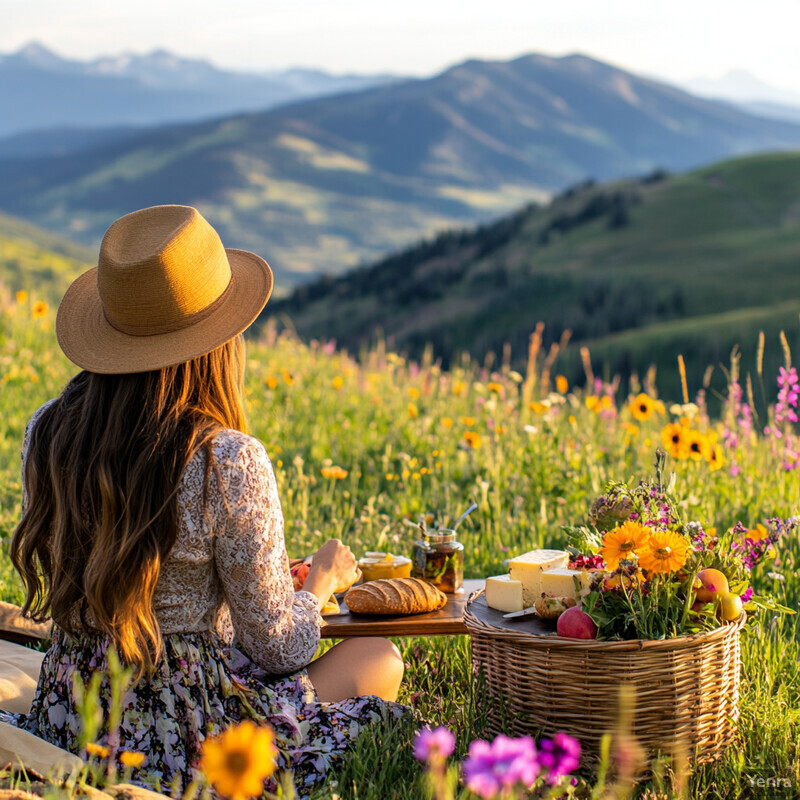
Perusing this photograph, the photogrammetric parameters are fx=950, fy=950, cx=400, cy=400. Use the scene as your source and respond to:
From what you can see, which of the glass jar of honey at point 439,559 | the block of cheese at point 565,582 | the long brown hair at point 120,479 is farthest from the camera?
the glass jar of honey at point 439,559

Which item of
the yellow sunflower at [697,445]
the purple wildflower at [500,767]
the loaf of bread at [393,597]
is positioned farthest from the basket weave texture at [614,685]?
the yellow sunflower at [697,445]

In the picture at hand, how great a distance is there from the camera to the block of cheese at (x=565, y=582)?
104 inches

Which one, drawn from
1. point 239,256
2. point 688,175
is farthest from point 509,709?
point 688,175

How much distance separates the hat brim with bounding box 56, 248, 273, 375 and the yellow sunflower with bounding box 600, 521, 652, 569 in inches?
41.5

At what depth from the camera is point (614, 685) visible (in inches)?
95.3

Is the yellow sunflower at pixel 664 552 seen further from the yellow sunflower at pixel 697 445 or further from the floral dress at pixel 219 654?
the yellow sunflower at pixel 697 445

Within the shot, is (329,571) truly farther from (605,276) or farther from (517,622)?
(605,276)

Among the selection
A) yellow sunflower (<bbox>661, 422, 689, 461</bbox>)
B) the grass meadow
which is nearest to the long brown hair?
the grass meadow

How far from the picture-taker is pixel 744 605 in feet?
8.90

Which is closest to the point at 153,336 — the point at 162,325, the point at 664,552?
the point at 162,325

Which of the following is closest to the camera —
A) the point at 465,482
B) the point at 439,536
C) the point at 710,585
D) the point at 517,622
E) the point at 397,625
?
the point at 710,585

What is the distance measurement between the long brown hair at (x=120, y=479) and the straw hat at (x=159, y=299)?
0.06 meters

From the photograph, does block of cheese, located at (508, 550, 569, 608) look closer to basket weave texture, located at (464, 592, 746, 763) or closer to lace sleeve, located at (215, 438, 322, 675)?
basket weave texture, located at (464, 592, 746, 763)

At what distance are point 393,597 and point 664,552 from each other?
887 mm
